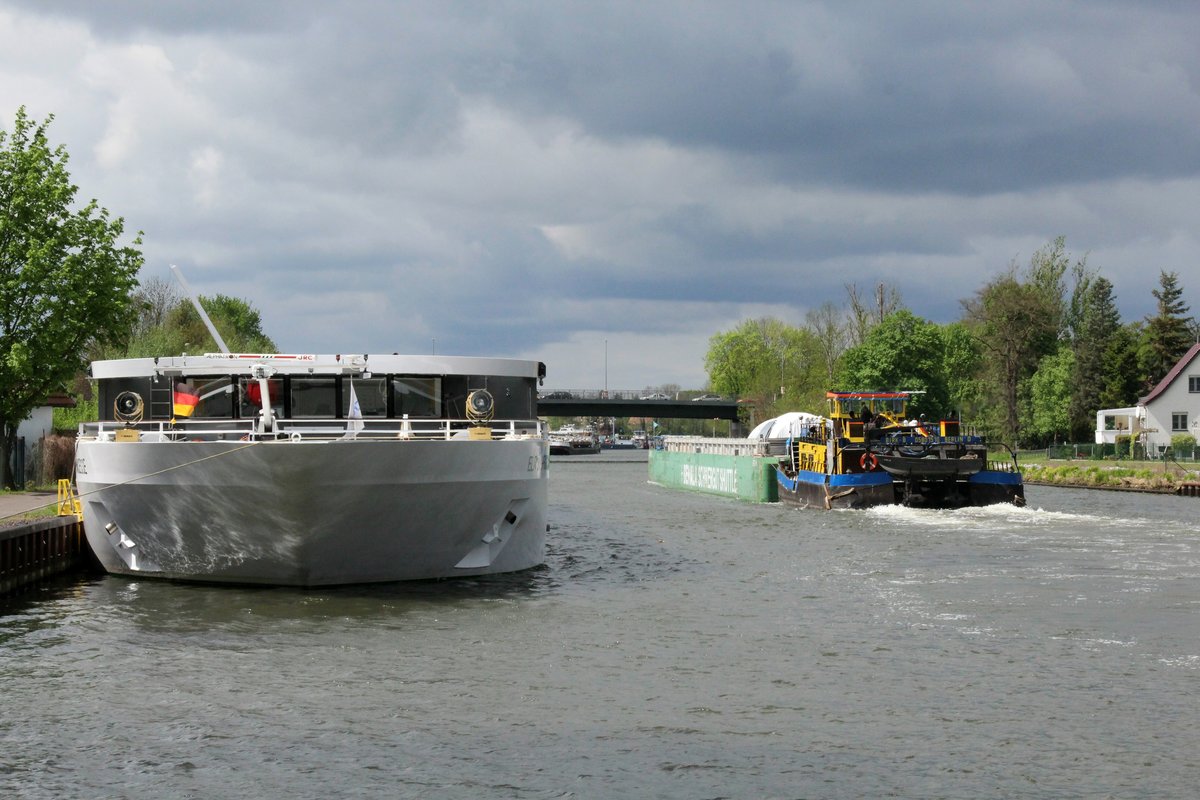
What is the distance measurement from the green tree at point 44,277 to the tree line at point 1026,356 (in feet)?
209

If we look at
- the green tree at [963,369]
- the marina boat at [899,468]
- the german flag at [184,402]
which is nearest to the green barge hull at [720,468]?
the marina boat at [899,468]

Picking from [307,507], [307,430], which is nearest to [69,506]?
[307,430]

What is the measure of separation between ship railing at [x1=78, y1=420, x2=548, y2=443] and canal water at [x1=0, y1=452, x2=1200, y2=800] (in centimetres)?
297

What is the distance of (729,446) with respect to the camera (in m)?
74.0

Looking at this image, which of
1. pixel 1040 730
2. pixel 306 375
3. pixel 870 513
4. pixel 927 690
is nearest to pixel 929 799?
pixel 1040 730

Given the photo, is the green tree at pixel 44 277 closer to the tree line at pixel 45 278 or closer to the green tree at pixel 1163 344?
Result: the tree line at pixel 45 278

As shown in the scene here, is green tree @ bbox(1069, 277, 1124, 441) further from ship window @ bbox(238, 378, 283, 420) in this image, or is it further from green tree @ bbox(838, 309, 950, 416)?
ship window @ bbox(238, 378, 283, 420)

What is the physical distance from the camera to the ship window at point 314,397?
25.5m

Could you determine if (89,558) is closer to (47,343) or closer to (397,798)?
(47,343)

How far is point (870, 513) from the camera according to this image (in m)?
44.9

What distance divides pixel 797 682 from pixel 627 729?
3.36m

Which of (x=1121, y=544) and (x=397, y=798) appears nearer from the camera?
(x=397, y=798)

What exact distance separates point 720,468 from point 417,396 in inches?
1794

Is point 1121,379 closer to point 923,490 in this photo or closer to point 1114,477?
point 1114,477
